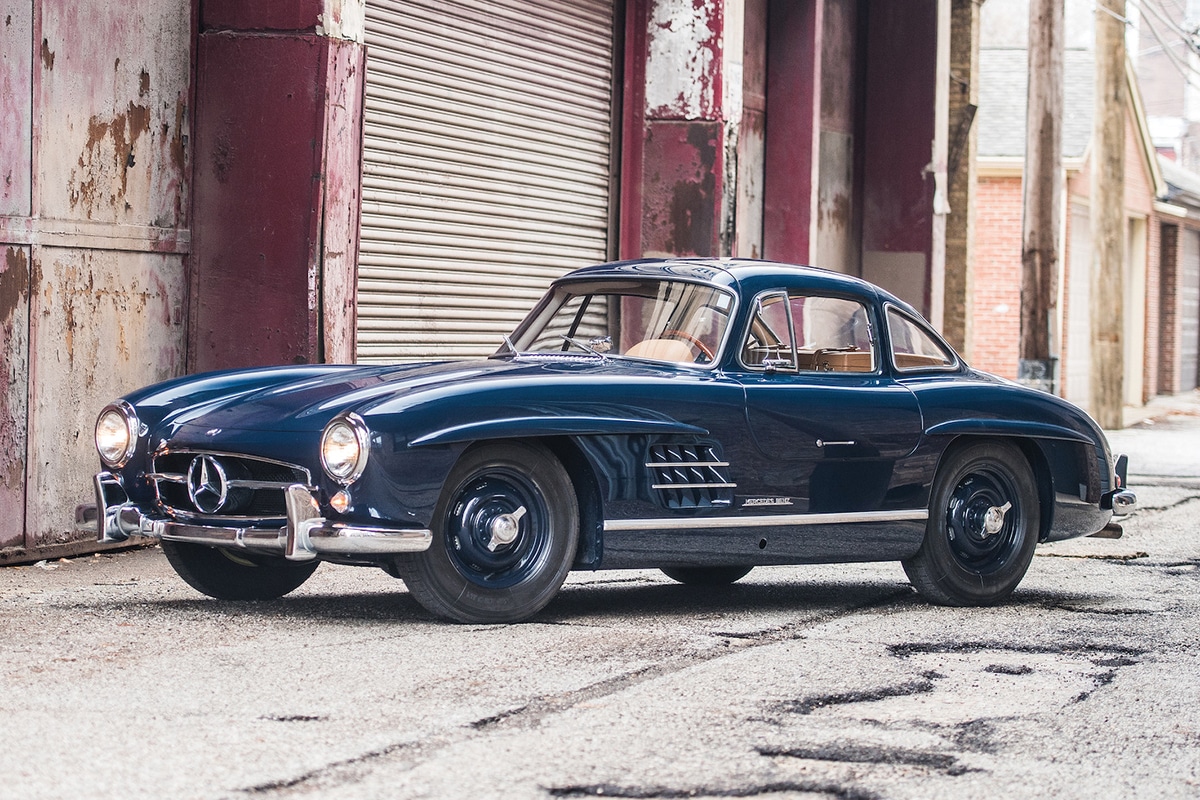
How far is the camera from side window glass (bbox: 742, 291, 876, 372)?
24.6 ft

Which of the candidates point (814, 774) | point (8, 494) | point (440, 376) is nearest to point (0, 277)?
point (8, 494)

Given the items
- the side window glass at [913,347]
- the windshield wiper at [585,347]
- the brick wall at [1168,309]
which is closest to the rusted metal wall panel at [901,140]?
the side window glass at [913,347]

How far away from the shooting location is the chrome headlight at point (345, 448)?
6.19m

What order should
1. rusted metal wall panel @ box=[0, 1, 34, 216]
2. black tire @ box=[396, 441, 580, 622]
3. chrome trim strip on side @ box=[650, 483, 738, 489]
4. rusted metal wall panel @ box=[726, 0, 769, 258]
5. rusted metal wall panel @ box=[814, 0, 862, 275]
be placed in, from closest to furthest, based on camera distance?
black tire @ box=[396, 441, 580, 622], chrome trim strip on side @ box=[650, 483, 738, 489], rusted metal wall panel @ box=[0, 1, 34, 216], rusted metal wall panel @ box=[726, 0, 769, 258], rusted metal wall panel @ box=[814, 0, 862, 275]

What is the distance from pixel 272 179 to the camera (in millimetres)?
9953

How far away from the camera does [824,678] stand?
590 cm

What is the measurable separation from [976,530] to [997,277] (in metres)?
19.2

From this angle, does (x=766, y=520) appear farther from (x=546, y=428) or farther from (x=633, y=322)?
(x=546, y=428)

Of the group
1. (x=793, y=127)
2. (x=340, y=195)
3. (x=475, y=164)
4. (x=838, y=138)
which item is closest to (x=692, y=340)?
(x=340, y=195)

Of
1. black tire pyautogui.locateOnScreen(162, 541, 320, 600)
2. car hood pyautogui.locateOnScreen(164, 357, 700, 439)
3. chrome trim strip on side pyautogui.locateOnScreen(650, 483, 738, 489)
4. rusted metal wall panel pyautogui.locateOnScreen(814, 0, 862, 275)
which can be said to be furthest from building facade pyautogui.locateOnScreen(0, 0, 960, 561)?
chrome trim strip on side pyautogui.locateOnScreen(650, 483, 738, 489)

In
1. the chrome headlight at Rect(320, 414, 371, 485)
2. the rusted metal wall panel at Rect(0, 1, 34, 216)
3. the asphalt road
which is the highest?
the rusted metal wall panel at Rect(0, 1, 34, 216)

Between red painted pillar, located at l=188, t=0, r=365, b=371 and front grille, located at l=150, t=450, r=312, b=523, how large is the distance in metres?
3.38

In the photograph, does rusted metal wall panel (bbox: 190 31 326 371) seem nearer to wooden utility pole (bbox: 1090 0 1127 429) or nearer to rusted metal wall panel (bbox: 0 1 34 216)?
rusted metal wall panel (bbox: 0 1 34 216)

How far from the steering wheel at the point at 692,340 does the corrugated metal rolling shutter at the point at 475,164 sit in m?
4.14
